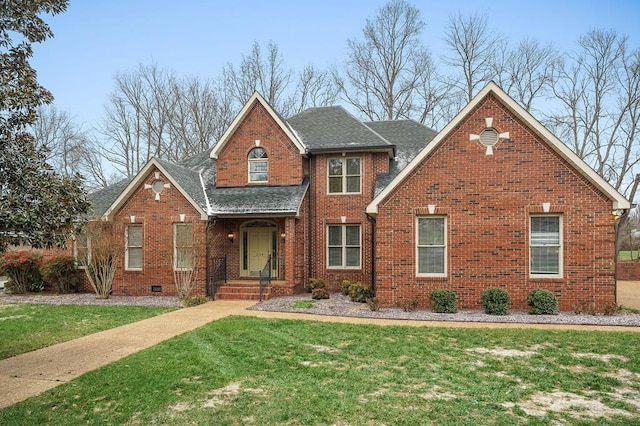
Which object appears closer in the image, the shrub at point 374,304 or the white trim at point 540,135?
the white trim at point 540,135

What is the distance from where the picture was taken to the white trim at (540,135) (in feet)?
38.8

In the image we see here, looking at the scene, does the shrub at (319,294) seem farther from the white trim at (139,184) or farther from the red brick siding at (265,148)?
the white trim at (139,184)

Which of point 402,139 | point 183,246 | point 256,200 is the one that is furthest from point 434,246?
point 183,246

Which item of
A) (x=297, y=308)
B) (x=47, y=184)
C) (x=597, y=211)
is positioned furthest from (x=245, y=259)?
(x=597, y=211)

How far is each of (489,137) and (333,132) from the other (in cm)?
693

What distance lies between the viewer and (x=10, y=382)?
648 cm

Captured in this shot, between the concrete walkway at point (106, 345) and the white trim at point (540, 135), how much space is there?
3.62 meters

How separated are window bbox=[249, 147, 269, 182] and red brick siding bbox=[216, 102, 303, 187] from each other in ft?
0.66

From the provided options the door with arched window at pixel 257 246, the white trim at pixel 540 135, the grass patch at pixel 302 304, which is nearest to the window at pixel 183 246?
the door with arched window at pixel 257 246

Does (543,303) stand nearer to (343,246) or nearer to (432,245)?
(432,245)

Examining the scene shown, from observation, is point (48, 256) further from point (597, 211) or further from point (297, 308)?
point (597, 211)

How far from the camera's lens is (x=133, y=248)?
53.6 feet

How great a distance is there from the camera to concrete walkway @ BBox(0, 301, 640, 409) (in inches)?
256

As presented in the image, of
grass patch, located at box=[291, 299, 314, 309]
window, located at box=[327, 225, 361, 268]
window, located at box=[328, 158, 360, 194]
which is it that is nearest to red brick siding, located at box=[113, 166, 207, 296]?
grass patch, located at box=[291, 299, 314, 309]
